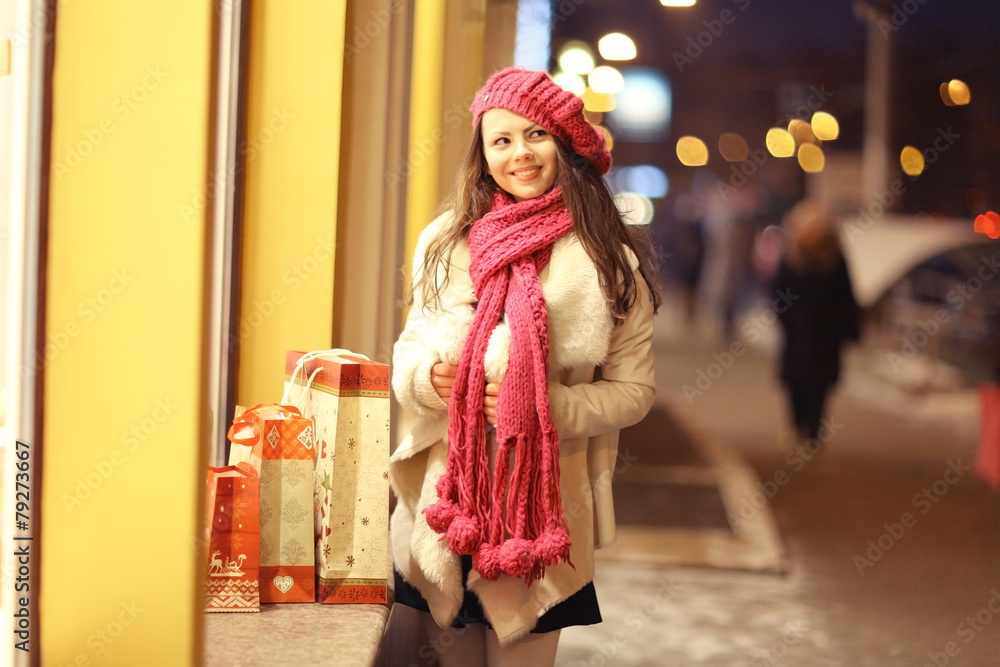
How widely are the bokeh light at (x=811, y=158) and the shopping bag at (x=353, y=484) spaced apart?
16.9 meters

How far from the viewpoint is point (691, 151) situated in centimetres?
3434

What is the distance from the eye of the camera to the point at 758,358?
1384cm

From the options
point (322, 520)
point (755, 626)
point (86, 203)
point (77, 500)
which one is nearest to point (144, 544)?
point (77, 500)

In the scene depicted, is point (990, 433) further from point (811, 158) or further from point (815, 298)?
point (811, 158)

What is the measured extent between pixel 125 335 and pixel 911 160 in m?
14.1

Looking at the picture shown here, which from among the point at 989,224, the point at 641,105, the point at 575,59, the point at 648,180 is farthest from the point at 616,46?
the point at 648,180

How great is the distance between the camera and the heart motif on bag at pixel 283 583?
2.08 m

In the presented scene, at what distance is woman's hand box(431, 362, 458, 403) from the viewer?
6.48 ft

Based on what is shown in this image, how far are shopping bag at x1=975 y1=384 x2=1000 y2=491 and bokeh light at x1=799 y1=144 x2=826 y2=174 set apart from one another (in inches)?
502

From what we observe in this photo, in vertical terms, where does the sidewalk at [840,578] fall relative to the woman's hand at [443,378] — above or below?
below

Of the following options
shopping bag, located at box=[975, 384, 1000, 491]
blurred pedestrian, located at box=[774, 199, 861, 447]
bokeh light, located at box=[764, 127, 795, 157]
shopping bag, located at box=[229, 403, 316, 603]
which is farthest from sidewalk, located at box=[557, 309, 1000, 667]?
bokeh light, located at box=[764, 127, 795, 157]

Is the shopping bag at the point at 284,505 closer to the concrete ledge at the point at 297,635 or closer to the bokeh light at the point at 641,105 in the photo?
the concrete ledge at the point at 297,635

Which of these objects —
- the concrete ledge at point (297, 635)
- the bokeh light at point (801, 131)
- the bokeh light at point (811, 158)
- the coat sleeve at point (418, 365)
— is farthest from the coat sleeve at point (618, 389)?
the bokeh light at point (801, 131)

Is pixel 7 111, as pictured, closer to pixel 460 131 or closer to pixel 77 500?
pixel 77 500
